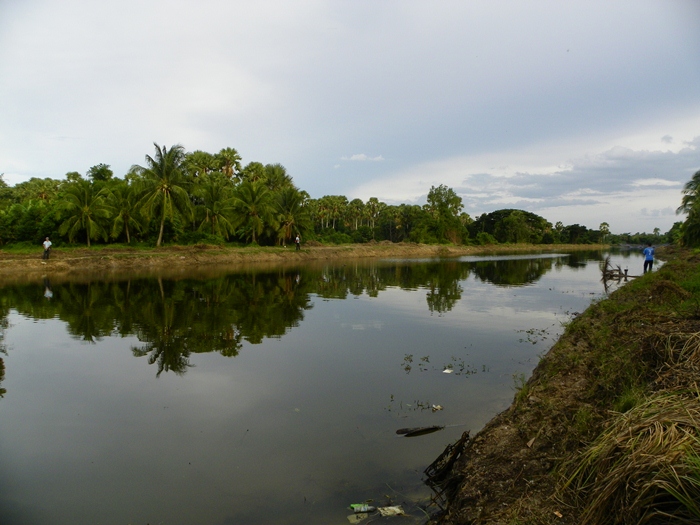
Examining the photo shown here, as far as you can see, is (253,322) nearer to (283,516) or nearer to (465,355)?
(465,355)

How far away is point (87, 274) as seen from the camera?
28984 mm

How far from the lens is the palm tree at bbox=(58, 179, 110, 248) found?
121 ft

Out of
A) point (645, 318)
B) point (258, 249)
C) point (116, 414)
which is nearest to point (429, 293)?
point (645, 318)

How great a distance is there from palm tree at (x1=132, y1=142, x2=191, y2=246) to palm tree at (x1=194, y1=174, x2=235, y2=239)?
6.09 m

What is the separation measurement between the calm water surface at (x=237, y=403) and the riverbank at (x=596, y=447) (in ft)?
2.65

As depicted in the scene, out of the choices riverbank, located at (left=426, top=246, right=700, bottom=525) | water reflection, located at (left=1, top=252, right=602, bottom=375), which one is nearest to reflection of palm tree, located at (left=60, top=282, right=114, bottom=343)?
water reflection, located at (left=1, top=252, right=602, bottom=375)

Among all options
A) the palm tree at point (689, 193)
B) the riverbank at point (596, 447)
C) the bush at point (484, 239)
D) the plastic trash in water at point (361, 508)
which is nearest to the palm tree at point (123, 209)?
the plastic trash in water at point (361, 508)

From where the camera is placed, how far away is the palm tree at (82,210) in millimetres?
36875

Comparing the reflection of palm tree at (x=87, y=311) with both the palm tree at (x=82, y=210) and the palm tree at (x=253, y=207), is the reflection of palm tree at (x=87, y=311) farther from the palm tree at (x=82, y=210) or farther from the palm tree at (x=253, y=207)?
the palm tree at (x=253, y=207)

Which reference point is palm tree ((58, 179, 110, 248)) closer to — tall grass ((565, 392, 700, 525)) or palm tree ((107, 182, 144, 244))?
palm tree ((107, 182, 144, 244))

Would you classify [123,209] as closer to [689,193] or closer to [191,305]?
[191,305]

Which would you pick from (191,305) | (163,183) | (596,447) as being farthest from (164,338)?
(163,183)

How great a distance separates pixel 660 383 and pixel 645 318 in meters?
4.04

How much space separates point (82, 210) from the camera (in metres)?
37.2
